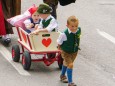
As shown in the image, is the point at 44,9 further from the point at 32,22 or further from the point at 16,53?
the point at 16,53

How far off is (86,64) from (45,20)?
1.31 m

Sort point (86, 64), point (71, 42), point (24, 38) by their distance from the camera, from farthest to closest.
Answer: point (86, 64) → point (24, 38) → point (71, 42)

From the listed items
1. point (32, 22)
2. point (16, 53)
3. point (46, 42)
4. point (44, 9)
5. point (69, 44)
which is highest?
point (44, 9)

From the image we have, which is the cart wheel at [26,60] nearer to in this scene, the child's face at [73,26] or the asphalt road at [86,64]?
the asphalt road at [86,64]

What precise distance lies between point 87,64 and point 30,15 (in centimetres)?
142

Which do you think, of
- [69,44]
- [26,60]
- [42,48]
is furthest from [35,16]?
[69,44]

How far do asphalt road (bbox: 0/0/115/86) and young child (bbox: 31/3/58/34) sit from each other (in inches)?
29.8

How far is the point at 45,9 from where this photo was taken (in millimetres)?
8641

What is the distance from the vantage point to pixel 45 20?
8750 mm

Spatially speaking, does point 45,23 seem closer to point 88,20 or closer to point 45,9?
point 45,9

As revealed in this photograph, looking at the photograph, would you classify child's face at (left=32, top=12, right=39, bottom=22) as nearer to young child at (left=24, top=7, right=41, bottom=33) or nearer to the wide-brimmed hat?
young child at (left=24, top=7, right=41, bottom=33)

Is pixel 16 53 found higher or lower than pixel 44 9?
lower

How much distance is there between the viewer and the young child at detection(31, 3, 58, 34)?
28.3 feet

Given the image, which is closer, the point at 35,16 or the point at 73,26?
the point at 73,26
